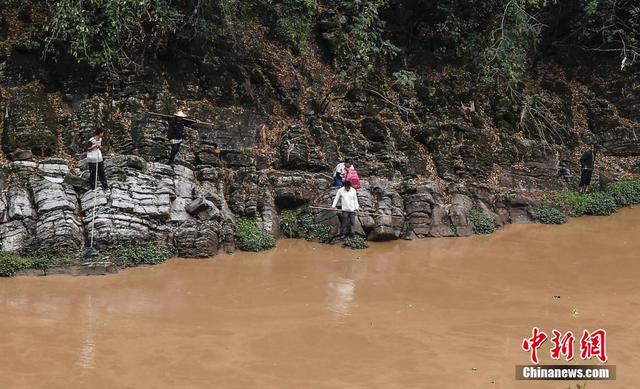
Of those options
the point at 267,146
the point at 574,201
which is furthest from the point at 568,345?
the point at 574,201

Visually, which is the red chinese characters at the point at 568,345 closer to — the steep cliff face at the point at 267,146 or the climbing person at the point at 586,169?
the steep cliff face at the point at 267,146

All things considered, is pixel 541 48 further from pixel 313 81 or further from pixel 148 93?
pixel 148 93

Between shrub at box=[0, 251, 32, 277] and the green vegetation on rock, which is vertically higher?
the green vegetation on rock

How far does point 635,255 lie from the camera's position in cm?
1459

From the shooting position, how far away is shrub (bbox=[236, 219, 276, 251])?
14172mm

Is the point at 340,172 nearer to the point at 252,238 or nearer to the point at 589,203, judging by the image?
the point at 252,238

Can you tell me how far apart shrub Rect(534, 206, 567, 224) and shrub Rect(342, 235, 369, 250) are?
5.37 m

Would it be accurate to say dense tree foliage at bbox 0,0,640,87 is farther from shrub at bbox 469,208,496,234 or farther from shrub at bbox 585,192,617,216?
shrub at bbox 469,208,496,234

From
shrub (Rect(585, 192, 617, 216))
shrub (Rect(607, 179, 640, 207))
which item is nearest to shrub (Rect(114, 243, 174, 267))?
shrub (Rect(585, 192, 617, 216))

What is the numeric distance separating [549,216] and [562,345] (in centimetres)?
870

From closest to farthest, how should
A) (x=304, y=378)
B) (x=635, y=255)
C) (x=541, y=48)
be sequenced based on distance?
(x=304, y=378), (x=635, y=255), (x=541, y=48)

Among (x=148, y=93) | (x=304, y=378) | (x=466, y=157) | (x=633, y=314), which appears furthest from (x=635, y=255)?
(x=148, y=93)

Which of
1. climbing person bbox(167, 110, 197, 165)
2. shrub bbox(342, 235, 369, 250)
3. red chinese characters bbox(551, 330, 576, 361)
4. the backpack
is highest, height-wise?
climbing person bbox(167, 110, 197, 165)

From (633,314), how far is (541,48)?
14.9 meters
